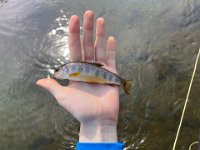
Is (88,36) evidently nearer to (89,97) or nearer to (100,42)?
(100,42)

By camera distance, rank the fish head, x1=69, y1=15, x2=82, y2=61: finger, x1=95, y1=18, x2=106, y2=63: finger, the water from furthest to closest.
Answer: the water, the fish head, x1=95, y1=18, x2=106, y2=63: finger, x1=69, y1=15, x2=82, y2=61: finger

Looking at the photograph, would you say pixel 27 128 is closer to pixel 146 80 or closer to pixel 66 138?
pixel 66 138

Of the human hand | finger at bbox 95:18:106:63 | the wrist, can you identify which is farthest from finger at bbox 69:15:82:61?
the wrist

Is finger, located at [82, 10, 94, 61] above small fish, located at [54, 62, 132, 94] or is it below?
above

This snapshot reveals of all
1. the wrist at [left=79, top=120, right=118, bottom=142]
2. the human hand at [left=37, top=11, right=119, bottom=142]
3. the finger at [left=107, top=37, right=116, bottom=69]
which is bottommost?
the wrist at [left=79, top=120, right=118, bottom=142]

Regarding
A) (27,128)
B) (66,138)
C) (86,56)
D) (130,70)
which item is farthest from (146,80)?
(86,56)

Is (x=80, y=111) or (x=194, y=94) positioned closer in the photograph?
(x=80, y=111)

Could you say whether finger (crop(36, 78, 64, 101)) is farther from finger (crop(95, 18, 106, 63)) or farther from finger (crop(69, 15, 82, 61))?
finger (crop(95, 18, 106, 63))
